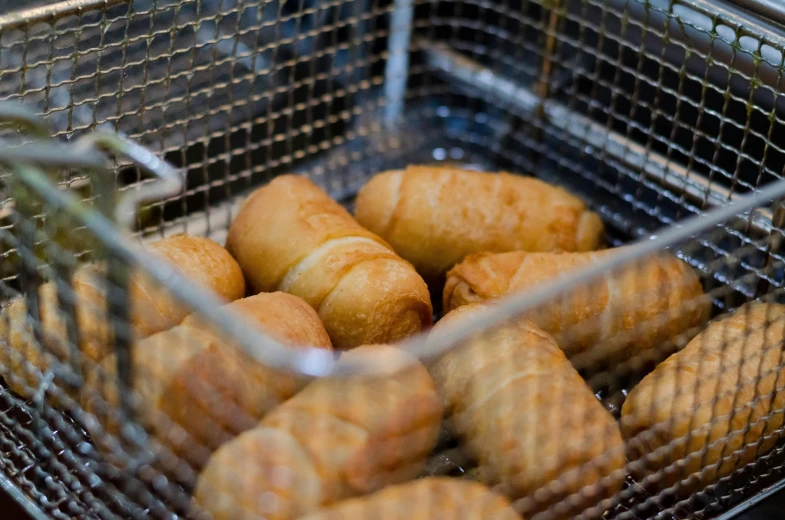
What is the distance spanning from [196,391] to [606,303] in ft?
1.23

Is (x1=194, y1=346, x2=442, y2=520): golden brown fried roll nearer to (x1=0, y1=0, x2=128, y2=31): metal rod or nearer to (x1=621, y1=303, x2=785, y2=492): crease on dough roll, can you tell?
(x1=621, y1=303, x2=785, y2=492): crease on dough roll

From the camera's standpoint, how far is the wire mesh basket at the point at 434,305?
64cm

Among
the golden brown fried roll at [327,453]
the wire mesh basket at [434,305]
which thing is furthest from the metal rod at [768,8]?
the golden brown fried roll at [327,453]

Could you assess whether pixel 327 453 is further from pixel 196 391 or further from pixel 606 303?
pixel 606 303

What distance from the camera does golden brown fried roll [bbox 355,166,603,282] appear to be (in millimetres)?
981

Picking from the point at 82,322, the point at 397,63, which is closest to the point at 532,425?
the point at 82,322

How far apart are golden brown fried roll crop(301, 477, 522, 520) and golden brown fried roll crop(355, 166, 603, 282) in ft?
1.18

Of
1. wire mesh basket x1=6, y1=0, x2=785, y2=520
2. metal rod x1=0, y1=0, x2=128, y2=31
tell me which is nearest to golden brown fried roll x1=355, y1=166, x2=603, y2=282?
wire mesh basket x1=6, y1=0, x2=785, y2=520

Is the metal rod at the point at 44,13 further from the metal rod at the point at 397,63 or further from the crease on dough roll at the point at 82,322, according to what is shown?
the metal rod at the point at 397,63

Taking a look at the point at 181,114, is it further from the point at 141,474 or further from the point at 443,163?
the point at 141,474

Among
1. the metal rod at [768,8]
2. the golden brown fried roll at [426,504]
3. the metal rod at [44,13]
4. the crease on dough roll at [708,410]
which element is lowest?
the crease on dough roll at [708,410]

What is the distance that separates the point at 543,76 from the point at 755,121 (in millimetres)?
266

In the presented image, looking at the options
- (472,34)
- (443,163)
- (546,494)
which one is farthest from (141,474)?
(472,34)

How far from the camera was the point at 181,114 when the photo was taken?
125 centimetres
